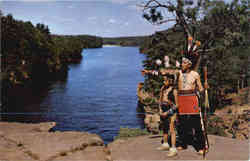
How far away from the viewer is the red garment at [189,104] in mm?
7855

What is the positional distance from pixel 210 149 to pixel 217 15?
14.1 meters

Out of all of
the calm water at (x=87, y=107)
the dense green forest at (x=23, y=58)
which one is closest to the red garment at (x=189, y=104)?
the calm water at (x=87, y=107)

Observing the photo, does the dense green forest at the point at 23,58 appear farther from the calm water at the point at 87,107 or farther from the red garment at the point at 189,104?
the red garment at the point at 189,104

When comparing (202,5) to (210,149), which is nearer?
(210,149)

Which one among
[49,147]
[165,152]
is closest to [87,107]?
[49,147]

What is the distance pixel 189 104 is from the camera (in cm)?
789

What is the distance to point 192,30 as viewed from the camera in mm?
17594

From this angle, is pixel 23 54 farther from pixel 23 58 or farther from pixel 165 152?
pixel 165 152

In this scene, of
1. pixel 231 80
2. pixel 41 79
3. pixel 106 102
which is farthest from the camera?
pixel 41 79

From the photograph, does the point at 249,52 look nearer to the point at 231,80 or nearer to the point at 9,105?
the point at 231,80

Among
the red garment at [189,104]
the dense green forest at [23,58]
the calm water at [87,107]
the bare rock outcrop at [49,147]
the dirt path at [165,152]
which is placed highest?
the dense green forest at [23,58]

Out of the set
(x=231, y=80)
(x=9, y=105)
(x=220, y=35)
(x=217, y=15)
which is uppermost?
(x=217, y=15)

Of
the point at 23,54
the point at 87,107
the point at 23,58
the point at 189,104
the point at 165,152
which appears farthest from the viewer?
the point at 23,58

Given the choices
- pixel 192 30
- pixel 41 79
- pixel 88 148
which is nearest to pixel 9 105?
pixel 41 79
